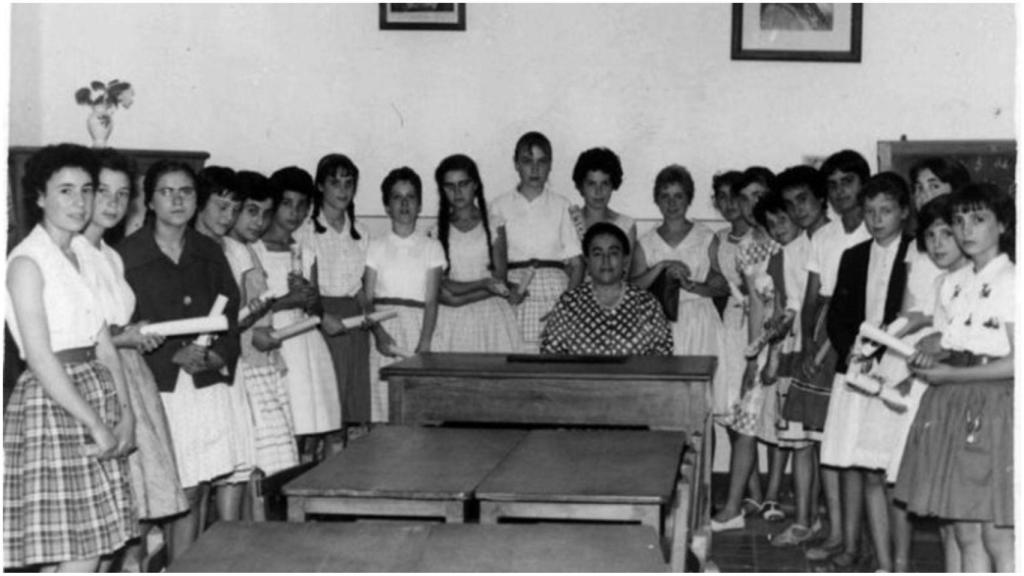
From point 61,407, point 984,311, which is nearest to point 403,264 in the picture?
point 61,407

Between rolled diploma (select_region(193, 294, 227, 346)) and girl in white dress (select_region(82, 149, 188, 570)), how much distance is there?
7.3 inches

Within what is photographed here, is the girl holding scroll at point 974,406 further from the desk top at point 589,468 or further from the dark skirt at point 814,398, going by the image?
the dark skirt at point 814,398

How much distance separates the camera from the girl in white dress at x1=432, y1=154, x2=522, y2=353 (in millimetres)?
5414

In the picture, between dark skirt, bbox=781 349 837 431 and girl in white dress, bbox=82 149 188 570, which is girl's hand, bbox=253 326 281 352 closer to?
girl in white dress, bbox=82 149 188 570

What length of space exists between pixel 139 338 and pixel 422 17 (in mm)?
3157

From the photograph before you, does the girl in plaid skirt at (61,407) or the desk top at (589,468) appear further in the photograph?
the girl in plaid skirt at (61,407)

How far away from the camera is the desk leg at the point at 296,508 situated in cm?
272

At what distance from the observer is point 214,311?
3.75 metres

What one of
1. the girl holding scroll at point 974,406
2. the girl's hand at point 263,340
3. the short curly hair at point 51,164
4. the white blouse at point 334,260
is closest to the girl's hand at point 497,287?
the white blouse at point 334,260

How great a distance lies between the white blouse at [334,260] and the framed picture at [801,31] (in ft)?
7.05

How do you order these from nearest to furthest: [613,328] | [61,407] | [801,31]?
1. [61,407]
2. [613,328]
3. [801,31]

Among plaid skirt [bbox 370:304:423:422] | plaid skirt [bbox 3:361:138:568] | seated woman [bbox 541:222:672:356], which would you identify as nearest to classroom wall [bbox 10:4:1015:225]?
plaid skirt [bbox 370:304:423:422]

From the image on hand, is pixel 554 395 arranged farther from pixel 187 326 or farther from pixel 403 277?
pixel 403 277

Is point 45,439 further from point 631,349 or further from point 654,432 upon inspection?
point 631,349
